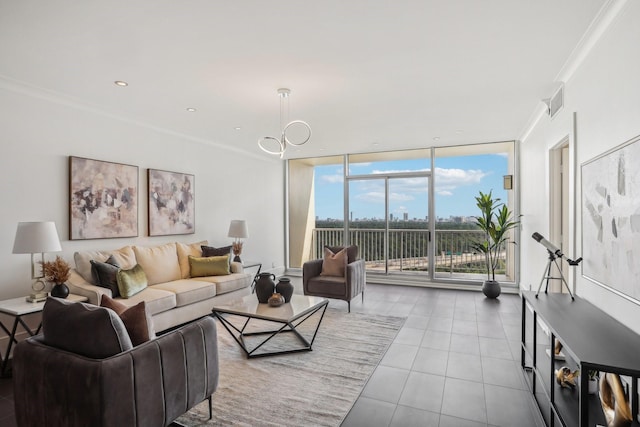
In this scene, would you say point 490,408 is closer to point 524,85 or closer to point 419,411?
point 419,411

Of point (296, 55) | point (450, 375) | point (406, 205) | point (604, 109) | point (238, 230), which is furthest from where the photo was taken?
point (406, 205)

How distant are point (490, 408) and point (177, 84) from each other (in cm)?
374

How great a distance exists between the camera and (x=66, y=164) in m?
3.72

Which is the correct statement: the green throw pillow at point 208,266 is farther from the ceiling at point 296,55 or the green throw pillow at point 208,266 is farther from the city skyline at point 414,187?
the city skyline at point 414,187

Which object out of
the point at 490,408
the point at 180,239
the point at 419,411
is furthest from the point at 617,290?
the point at 180,239

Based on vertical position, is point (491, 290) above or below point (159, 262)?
below

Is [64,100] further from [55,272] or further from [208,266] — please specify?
[208,266]

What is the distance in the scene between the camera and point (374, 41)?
251cm

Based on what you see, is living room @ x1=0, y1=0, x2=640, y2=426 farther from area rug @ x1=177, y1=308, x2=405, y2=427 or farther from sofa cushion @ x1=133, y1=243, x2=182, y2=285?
area rug @ x1=177, y1=308, x2=405, y2=427

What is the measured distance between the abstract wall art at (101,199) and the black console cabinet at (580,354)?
440 centimetres

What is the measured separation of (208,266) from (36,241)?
2.02 m

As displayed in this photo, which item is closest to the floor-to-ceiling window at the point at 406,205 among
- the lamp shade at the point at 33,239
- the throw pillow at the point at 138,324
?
the lamp shade at the point at 33,239

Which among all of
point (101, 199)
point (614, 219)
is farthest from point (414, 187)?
point (101, 199)

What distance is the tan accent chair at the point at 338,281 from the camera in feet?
15.3
